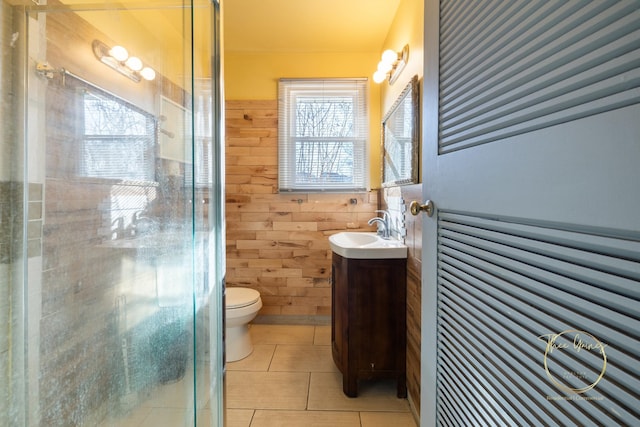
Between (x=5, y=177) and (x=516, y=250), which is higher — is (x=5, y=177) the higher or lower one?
the higher one

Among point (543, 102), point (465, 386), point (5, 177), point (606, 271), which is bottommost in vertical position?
point (465, 386)

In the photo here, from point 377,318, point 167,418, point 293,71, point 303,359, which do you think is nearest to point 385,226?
point 377,318

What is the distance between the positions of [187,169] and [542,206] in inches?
38.7

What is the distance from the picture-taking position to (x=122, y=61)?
986 millimetres

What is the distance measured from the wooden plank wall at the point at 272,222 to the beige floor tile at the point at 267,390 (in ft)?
2.71

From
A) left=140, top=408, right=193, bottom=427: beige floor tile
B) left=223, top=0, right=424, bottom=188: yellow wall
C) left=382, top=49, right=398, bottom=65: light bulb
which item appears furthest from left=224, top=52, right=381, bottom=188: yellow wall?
left=140, top=408, right=193, bottom=427: beige floor tile

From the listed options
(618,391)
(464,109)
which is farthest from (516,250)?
(464,109)

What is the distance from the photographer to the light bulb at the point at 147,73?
39.9 inches

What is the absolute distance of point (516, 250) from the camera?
0.57 meters

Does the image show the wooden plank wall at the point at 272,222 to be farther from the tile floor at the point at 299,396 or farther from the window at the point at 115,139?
the window at the point at 115,139

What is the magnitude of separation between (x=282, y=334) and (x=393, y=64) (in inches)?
90.7

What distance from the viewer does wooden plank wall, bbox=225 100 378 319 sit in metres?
2.76

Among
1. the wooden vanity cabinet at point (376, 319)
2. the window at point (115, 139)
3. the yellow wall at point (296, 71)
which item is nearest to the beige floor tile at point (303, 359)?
the wooden vanity cabinet at point (376, 319)

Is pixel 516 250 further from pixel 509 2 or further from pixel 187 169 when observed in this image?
pixel 187 169
